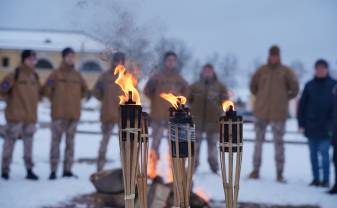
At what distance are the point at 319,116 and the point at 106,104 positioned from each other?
3.52 m

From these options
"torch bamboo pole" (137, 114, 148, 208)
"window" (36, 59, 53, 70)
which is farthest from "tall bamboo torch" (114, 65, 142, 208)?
Answer: "window" (36, 59, 53, 70)

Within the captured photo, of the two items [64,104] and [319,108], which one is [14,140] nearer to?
[64,104]

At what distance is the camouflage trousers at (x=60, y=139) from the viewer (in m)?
7.59

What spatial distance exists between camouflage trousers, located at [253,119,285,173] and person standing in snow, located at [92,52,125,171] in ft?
7.98

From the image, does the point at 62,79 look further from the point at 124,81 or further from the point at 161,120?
the point at 124,81

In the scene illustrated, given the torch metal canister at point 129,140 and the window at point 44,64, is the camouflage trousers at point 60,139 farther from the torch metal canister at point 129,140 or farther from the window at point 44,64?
the window at point 44,64

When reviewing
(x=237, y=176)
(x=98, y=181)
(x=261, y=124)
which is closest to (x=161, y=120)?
(x=261, y=124)

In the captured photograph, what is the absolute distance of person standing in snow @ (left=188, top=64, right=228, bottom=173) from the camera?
834 cm

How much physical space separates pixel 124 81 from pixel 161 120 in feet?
16.0

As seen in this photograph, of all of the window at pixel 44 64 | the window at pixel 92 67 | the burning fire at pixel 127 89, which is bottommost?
the burning fire at pixel 127 89

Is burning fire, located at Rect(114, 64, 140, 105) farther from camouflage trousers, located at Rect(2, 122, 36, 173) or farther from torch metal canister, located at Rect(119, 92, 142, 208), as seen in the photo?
camouflage trousers, located at Rect(2, 122, 36, 173)

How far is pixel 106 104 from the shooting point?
7.78 m

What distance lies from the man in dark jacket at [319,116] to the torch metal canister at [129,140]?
4966 mm

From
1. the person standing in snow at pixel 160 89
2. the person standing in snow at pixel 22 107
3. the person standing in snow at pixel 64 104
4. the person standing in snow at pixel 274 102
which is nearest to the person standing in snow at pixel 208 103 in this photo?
the person standing in snow at pixel 160 89
